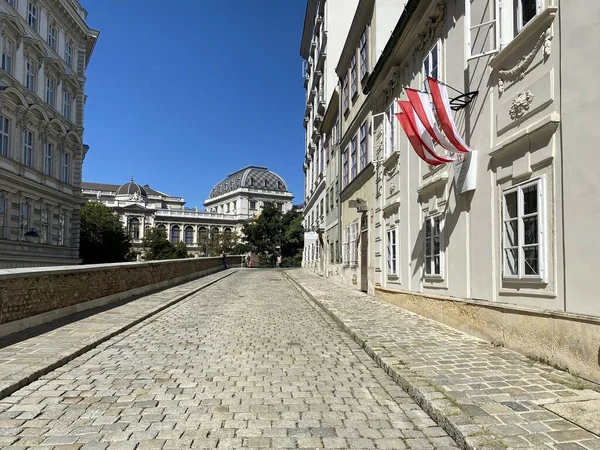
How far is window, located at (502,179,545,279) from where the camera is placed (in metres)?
6.40

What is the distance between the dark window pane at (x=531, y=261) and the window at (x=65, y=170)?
39219 mm

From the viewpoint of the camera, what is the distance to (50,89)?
36.7 m

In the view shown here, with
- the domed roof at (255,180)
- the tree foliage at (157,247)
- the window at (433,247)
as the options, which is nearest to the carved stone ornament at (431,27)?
the window at (433,247)

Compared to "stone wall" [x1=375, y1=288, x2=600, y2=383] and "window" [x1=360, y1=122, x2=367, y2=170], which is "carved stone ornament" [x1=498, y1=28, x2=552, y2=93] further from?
"window" [x1=360, y1=122, x2=367, y2=170]

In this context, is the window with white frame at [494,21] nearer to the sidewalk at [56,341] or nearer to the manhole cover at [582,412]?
the manhole cover at [582,412]

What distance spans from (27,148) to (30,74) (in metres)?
5.10

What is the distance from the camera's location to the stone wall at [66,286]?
8062mm

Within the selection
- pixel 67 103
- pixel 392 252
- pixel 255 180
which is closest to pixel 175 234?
pixel 255 180

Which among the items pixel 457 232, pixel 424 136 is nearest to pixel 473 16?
pixel 424 136

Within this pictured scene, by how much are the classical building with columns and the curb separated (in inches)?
1162

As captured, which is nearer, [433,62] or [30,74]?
[433,62]

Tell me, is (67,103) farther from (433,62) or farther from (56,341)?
(56,341)

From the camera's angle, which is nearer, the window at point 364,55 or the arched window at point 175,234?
the window at point 364,55

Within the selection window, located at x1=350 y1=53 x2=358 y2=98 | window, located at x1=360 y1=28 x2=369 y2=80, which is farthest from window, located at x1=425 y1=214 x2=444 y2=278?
window, located at x1=350 y1=53 x2=358 y2=98
